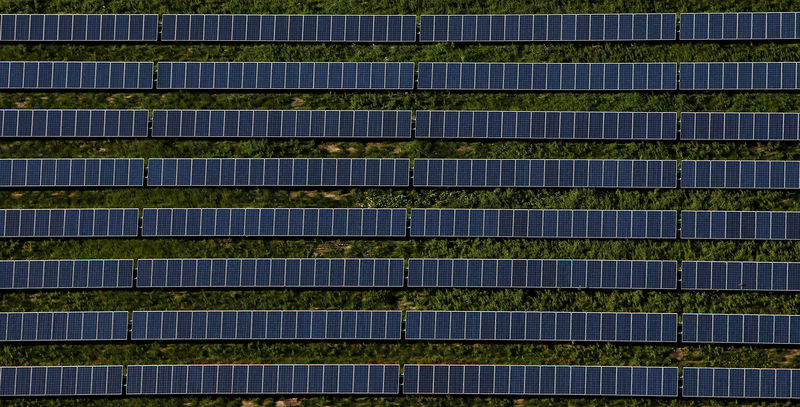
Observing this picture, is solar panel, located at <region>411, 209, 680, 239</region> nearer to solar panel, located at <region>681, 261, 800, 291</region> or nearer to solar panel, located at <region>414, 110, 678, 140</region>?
solar panel, located at <region>681, 261, 800, 291</region>

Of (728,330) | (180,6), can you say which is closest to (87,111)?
(180,6)

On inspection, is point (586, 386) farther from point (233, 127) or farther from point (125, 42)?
point (125, 42)

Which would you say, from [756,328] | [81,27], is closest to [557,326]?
[756,328]

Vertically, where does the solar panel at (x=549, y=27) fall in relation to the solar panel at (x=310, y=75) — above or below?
above

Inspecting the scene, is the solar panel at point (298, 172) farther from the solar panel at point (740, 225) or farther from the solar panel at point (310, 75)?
the solar panel at point (740, 225)

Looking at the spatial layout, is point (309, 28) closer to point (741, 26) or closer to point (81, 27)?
point (81, 27)

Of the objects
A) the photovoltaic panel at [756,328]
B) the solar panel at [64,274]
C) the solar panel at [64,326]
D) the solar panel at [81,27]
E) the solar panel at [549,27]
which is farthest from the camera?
the solar panel at [81,27]

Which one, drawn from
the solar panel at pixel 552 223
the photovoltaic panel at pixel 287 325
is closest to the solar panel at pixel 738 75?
the solar panel at pixel 552 223
